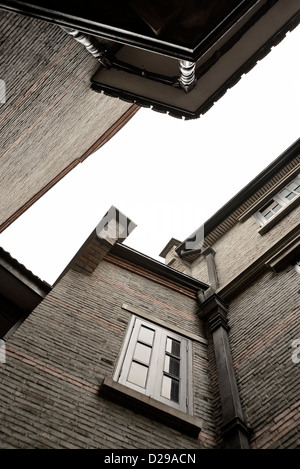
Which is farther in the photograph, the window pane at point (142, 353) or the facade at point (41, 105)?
the window pane at point (142, 353)

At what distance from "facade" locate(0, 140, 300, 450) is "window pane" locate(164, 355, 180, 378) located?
2 centimetres

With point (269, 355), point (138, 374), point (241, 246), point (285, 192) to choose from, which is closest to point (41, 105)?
point (138, 374)

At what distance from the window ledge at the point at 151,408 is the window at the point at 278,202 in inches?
277

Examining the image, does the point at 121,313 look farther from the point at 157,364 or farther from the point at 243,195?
the point at 243,195

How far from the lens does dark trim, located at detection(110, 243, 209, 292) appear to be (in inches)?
322

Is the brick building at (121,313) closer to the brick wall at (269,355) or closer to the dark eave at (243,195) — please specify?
the brick wall at (269,355)

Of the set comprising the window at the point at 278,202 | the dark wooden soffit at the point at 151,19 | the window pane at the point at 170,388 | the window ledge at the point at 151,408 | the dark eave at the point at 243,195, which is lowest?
the window ledge at the point at 151,408

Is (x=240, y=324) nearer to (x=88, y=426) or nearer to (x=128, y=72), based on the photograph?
(x=88, y=426)

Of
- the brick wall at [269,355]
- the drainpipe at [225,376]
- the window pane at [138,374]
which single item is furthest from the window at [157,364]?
the brick wall at [269,355]

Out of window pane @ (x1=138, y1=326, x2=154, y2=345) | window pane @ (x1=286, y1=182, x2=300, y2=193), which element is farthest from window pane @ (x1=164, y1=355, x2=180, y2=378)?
window pane @ (x1=286, y1=182, x2=300, y2=193)

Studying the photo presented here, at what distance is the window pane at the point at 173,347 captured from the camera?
6.11 meters

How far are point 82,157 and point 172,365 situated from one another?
6.72 metres

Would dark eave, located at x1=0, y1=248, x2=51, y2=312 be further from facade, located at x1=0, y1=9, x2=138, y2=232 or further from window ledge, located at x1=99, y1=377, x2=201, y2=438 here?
facade, located at x1=0, y1=9, x2=138, y2=232
